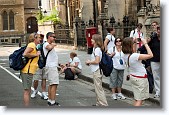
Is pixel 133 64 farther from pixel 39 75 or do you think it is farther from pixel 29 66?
pixel 39 75

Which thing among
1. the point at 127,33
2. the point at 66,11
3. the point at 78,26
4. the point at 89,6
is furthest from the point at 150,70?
the point at 66,11

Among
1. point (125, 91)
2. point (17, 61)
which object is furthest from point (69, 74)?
point (17, 61)

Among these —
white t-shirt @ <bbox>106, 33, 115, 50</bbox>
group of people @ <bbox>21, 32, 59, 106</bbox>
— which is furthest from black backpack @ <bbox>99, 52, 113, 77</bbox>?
white t-shirt @ <bbox>106, 33, 115, 50</bbox>

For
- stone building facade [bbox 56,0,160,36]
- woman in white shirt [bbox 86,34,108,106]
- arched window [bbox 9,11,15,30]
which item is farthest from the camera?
arched window [bbox 9,11,15,30]

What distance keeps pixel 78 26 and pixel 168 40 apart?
74.2ft

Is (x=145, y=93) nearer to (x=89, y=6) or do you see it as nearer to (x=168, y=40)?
(x=168, y=40)

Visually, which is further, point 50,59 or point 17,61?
point 50,59

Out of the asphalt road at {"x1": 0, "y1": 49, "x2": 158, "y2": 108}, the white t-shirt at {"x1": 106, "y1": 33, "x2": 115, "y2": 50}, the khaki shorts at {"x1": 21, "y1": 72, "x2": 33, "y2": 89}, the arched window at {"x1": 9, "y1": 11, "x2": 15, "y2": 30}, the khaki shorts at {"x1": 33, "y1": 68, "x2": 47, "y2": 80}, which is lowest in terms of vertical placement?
the asphalt road at {"x1": 0, "y1": 49, "x2": 158, "y2": 108}

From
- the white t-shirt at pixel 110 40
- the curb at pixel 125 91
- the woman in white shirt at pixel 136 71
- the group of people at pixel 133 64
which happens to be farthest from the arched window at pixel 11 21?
the woman in white shirt at pixel 136 71

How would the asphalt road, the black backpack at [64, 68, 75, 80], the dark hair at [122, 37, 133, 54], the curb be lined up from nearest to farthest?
1. the dark hair at [122, 37, 133, 54]
2. the curb
3. the asphalt road
4. the black backpack at [64, 68, 75, 80]

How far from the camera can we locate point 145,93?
738cm

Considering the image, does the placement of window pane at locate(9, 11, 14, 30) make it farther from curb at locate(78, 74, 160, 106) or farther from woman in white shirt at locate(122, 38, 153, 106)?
woman in white shirt at locate(122, 38, 153, 106)

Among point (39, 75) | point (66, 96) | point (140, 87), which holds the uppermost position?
point (140, 87)

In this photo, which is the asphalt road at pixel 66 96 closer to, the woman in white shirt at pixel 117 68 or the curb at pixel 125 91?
the curb at pixel 125 91
